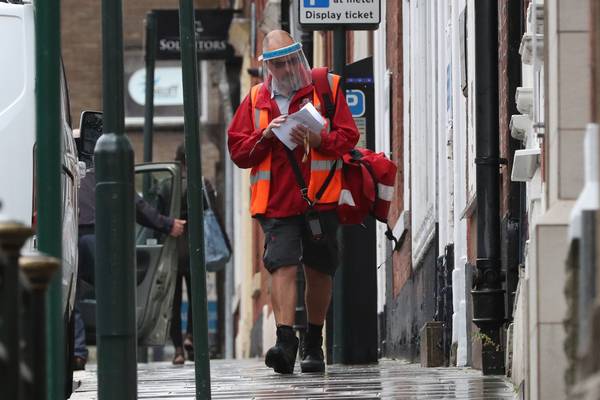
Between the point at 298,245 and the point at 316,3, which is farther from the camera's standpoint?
the point at 316,3

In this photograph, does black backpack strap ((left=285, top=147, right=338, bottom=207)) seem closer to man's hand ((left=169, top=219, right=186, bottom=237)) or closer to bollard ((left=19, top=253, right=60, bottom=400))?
man's hand ((left=169, top=219, right=186, bottom=237))

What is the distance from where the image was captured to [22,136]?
955 centimetres

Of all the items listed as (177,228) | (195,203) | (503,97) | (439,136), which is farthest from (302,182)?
(177,228)

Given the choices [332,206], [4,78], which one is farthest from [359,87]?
[4,78]

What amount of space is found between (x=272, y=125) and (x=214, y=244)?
836 cm

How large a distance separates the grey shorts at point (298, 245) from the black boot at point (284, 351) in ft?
1.12

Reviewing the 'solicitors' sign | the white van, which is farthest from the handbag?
the 'solicitors' sign

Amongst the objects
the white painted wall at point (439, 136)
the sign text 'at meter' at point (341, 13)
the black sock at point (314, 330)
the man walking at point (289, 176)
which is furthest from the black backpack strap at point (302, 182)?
the sign text 'at meter' at point (341, 13)

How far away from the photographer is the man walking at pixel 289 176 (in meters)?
11.2

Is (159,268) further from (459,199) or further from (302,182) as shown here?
(302,182)

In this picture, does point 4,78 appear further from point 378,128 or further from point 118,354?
point 378,128

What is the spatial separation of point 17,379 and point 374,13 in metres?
10.4

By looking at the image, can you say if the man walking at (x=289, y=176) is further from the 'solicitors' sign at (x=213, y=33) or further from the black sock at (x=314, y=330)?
the 'solicitors' sign at (x=213, y=33)

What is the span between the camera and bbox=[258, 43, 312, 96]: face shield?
1128 centimetres
